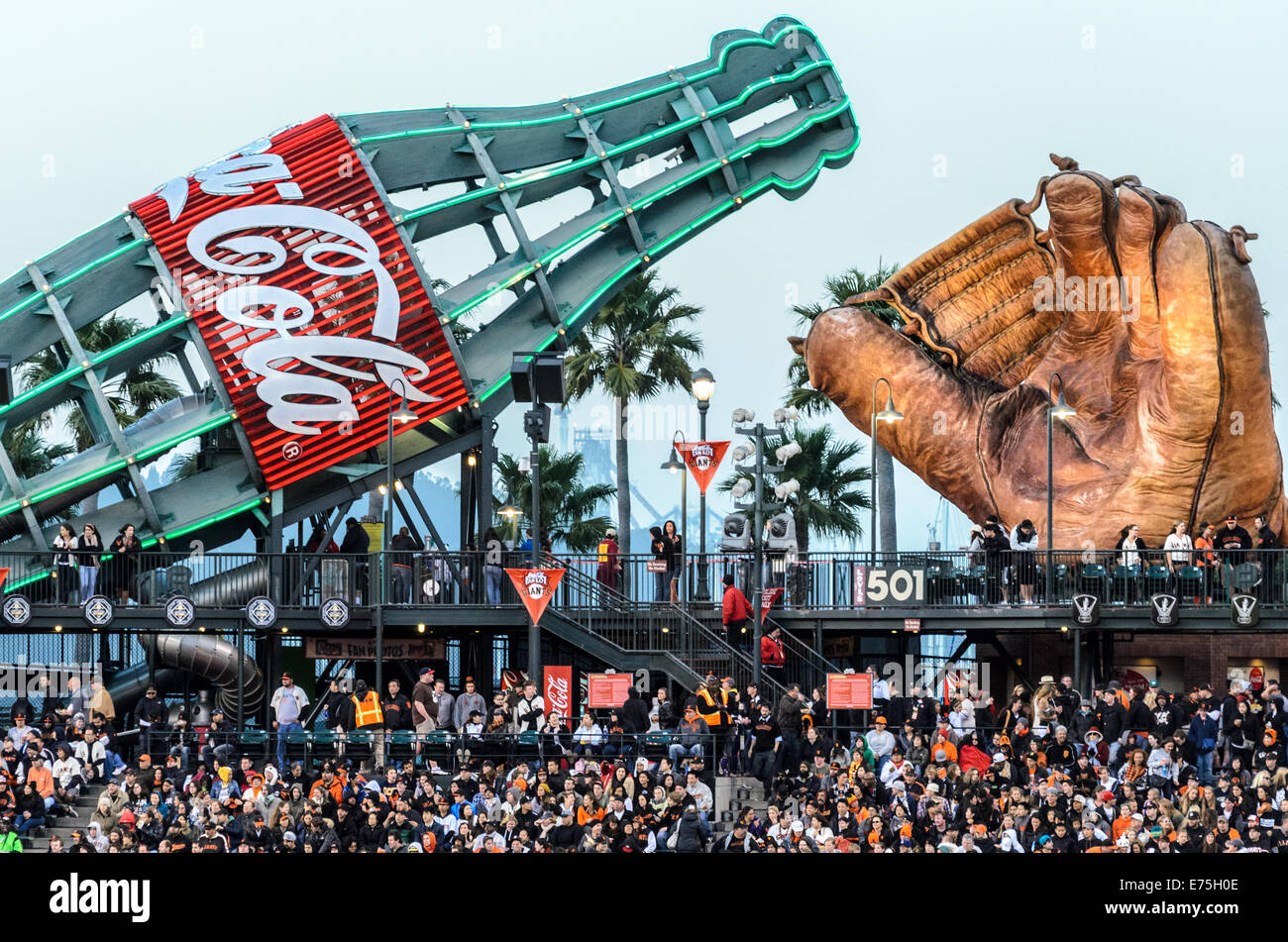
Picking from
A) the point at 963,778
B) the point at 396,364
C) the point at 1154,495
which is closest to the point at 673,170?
the point at 396,364

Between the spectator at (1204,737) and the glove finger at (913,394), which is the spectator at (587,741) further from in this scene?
the glove finger at (913,394)

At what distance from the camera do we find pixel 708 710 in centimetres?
2709

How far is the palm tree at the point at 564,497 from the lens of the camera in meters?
56.6

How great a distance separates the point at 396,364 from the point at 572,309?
4.53 m

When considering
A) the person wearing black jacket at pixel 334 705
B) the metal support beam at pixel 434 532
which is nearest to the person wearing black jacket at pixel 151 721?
the person wearing black jacket at pixel 334 705

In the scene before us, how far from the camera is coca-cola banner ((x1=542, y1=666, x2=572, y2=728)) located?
29.6 metres

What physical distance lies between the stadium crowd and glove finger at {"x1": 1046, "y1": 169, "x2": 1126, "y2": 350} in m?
13.4

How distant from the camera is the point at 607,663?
33.2 meters

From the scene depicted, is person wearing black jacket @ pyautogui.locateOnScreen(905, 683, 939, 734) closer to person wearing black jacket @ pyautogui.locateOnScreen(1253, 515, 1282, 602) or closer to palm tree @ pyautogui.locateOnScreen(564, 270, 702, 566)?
person wearing black jacket @ pyautogui.locateOnScreen(1253, 515, 1282, 602)

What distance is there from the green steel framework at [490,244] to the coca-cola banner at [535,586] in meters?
7.87

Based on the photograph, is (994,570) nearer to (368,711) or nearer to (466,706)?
(466,706)
